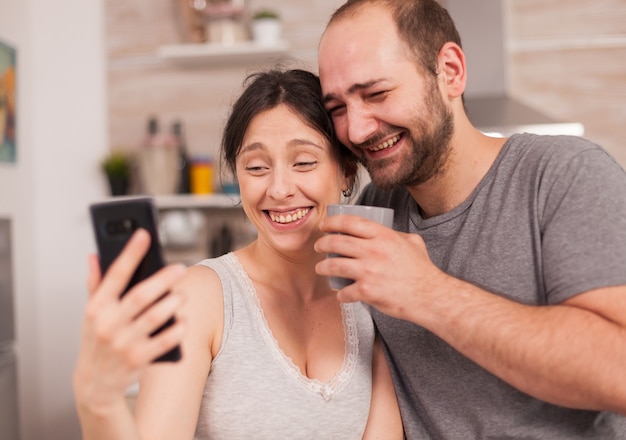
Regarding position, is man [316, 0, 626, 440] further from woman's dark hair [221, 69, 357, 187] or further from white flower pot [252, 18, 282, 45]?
white flower pot [252, 18, 282, 45]

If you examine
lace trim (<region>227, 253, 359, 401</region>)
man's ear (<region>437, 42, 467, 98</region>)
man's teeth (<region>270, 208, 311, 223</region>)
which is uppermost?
man's ear (<region>437, 42, 467, 98</region>)

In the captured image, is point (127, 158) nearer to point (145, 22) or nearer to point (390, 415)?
point (145, 22)

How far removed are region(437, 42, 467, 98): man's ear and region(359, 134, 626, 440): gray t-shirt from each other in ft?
0.51

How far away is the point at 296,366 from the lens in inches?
46.3

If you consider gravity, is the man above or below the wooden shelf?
below

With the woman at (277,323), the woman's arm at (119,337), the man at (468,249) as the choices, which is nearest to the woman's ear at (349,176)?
the woman at (277,323)

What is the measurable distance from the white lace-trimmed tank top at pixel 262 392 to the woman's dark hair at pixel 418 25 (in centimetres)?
55

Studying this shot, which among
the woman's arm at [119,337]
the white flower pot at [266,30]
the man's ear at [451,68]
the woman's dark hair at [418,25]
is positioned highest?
the white flower pot at [266,30]

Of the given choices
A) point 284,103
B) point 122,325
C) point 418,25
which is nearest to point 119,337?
point 122,325

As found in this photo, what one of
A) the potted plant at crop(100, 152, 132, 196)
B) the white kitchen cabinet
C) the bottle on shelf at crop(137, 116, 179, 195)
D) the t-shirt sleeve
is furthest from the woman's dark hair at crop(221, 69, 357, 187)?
the potted plant at crop(100, 152, 132, 196)

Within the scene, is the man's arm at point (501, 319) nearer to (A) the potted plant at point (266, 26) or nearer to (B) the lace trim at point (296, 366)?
(B) the lace trim at point (296, 366)

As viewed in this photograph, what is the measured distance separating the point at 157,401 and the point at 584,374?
64 centimetres

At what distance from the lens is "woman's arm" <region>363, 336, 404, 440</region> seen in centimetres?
125

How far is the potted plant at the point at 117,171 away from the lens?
10.3ft
